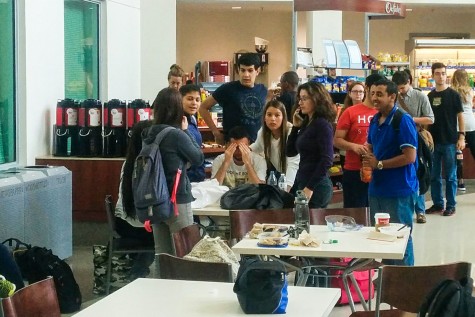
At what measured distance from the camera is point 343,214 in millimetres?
5707

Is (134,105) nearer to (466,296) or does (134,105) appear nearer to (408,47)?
(466,296)

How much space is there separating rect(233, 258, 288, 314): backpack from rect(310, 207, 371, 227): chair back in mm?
2287

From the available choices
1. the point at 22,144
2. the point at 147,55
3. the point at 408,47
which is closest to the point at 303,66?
the point at 147,55

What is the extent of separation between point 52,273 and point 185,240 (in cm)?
160

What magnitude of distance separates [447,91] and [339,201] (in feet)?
6.14

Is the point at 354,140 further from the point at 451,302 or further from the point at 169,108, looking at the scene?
the point at 451,302

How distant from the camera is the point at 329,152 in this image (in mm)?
6238

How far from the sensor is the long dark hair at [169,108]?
18.7ft

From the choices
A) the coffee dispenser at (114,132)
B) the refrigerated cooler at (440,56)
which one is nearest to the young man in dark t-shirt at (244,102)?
the coffee dispenser at (114,132)

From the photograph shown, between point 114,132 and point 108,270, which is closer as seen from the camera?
point 108,270

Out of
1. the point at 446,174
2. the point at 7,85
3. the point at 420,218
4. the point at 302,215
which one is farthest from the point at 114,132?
the point at 446,174

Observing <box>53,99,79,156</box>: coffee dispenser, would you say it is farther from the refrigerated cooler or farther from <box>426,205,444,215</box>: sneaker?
the refrigerated cooler

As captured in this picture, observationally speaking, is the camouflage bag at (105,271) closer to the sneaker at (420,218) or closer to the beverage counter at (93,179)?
the beverage counter at (93,179)

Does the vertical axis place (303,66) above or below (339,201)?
above
